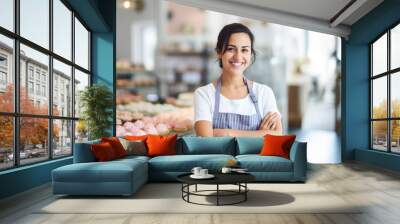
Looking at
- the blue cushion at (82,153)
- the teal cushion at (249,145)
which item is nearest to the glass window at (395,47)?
the teal cushion at (249,145)

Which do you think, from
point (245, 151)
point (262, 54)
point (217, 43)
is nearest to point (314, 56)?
point (262, 54)

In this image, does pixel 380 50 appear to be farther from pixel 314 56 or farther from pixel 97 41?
pixel 97 41

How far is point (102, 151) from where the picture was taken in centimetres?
583

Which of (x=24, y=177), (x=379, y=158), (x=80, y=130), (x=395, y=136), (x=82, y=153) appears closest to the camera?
(x=24, y=177)

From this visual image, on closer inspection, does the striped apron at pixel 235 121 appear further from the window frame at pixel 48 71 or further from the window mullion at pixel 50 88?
the window mullion at pixel 50 88

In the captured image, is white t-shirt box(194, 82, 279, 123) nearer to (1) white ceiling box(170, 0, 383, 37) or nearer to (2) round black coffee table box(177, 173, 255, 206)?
(1) white ceiling box(170, 0, 383, 37)

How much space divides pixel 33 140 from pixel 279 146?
3718 mm

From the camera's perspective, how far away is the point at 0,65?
502cm

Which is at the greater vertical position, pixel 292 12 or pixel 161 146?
pixel 292 12

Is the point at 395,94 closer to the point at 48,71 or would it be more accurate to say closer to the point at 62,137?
the point at 62,137

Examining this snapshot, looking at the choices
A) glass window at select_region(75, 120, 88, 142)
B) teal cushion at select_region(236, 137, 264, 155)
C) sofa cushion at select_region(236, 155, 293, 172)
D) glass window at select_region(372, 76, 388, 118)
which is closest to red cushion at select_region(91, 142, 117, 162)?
sofa cushion at select_region(236, 155, 293, 172)

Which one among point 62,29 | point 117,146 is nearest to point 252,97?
point 117,146

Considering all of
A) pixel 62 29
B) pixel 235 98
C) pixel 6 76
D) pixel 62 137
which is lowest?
pixel 62 137

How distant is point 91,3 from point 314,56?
195 inches
